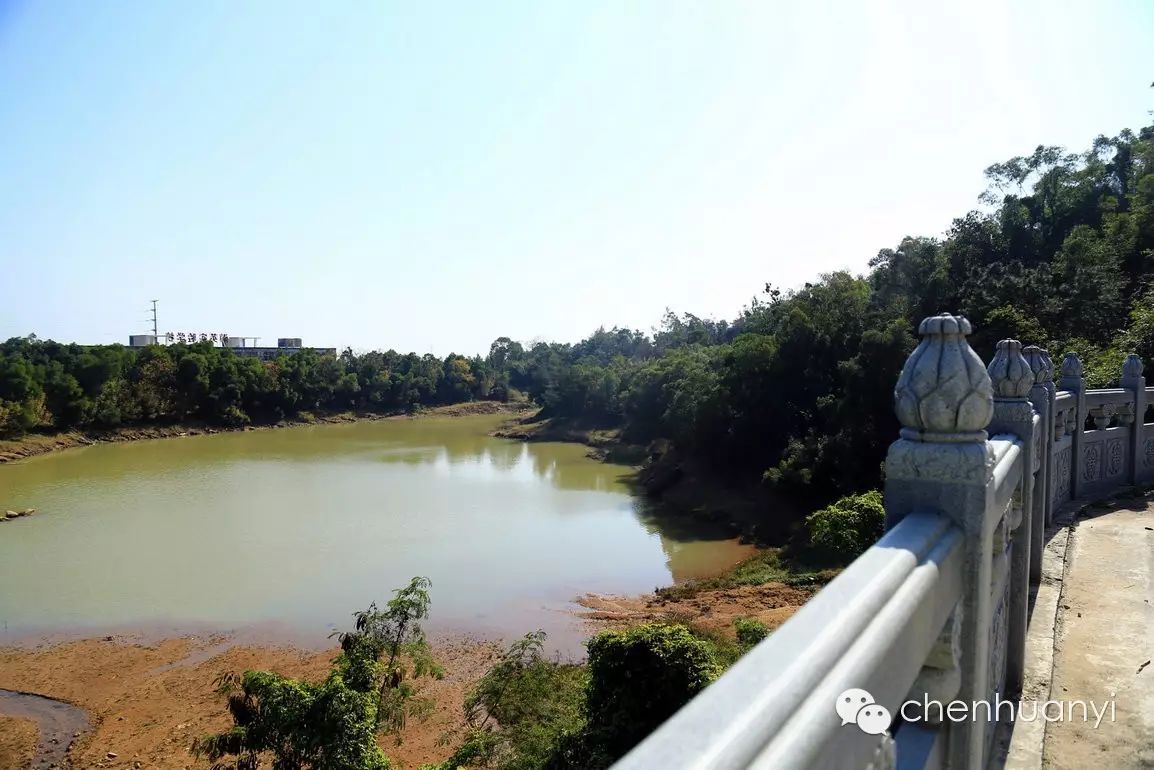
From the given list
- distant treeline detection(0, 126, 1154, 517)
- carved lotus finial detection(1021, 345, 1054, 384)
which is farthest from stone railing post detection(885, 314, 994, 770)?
distant treeline detection(0, 126, 1154, 517)

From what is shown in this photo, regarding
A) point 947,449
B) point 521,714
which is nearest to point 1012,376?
point 947,449

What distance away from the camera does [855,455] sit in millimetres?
13656

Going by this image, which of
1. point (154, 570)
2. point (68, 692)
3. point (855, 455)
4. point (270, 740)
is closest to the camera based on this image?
point (270, 740)

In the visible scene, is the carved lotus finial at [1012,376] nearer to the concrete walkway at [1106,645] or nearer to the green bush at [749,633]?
the concrete walkway at [1106,645]

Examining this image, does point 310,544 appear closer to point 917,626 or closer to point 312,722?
point 312,722

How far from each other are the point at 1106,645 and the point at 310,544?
13729 millimetres

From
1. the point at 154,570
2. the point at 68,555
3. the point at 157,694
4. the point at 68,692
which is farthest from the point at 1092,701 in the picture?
the point at 68,555

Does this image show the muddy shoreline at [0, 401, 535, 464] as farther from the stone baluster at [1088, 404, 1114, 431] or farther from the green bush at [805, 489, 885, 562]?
the stone baluster at [1088, 404, 1114, 431]

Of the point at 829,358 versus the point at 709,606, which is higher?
the point at 829,358

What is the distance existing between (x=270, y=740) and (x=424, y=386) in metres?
38.6

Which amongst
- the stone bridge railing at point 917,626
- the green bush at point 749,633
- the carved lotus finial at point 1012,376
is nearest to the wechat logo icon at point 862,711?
the stone bridge railing at point 917,626

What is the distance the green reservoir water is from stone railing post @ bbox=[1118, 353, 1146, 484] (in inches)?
276

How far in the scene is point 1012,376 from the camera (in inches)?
105

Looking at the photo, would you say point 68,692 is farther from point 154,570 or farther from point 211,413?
point 211,413
